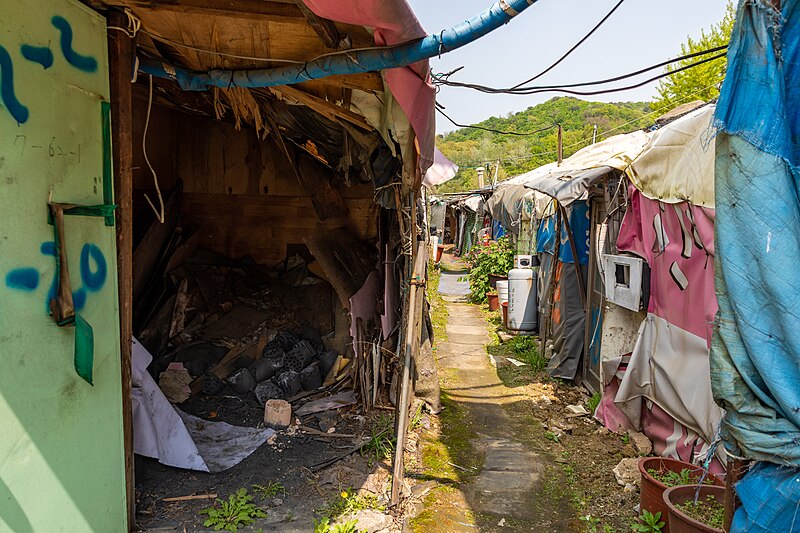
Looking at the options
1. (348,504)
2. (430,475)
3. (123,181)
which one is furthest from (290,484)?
(123,181)

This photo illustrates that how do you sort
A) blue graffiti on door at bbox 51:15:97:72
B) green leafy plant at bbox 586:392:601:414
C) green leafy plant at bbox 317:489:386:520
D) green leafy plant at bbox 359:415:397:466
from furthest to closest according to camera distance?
green leafy plant at bbox 586:392:601:414 → green leafy plant at bbox 359:415:397:466 → green leafy plant at bbox 317:489:386:520 → blue graffiti on door at bbox 51:15:97:72

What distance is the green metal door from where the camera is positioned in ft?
7.95

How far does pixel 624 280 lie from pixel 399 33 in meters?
3.85

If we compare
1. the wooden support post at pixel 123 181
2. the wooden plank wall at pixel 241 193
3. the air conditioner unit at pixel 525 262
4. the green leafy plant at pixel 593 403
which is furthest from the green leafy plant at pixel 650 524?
the air conditioner unit at pixel 525 262

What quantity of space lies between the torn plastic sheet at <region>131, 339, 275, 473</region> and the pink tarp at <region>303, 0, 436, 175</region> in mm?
3083

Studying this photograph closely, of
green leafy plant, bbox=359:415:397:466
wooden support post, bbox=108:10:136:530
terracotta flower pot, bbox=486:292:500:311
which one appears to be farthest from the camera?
terracotta flower pot, bbox=486:292:500:311

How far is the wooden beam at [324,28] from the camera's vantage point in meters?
2.79

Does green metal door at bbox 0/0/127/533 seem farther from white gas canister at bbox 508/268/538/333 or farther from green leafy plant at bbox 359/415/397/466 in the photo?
white gas canister at bbox 508/268/538/333

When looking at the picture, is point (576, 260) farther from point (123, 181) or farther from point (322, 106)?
point (123, 181)

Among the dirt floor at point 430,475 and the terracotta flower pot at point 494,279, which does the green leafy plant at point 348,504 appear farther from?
the terracotta flower pot at point 494,279

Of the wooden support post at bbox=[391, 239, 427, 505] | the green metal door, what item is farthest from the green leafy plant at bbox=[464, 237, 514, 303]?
the green metal door

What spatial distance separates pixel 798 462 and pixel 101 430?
354 cm

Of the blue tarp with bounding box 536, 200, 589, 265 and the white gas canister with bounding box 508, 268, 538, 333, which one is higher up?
the blue tarp with bounding box 536, 200, 589, 265

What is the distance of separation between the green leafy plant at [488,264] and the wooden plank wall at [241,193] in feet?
21.6
